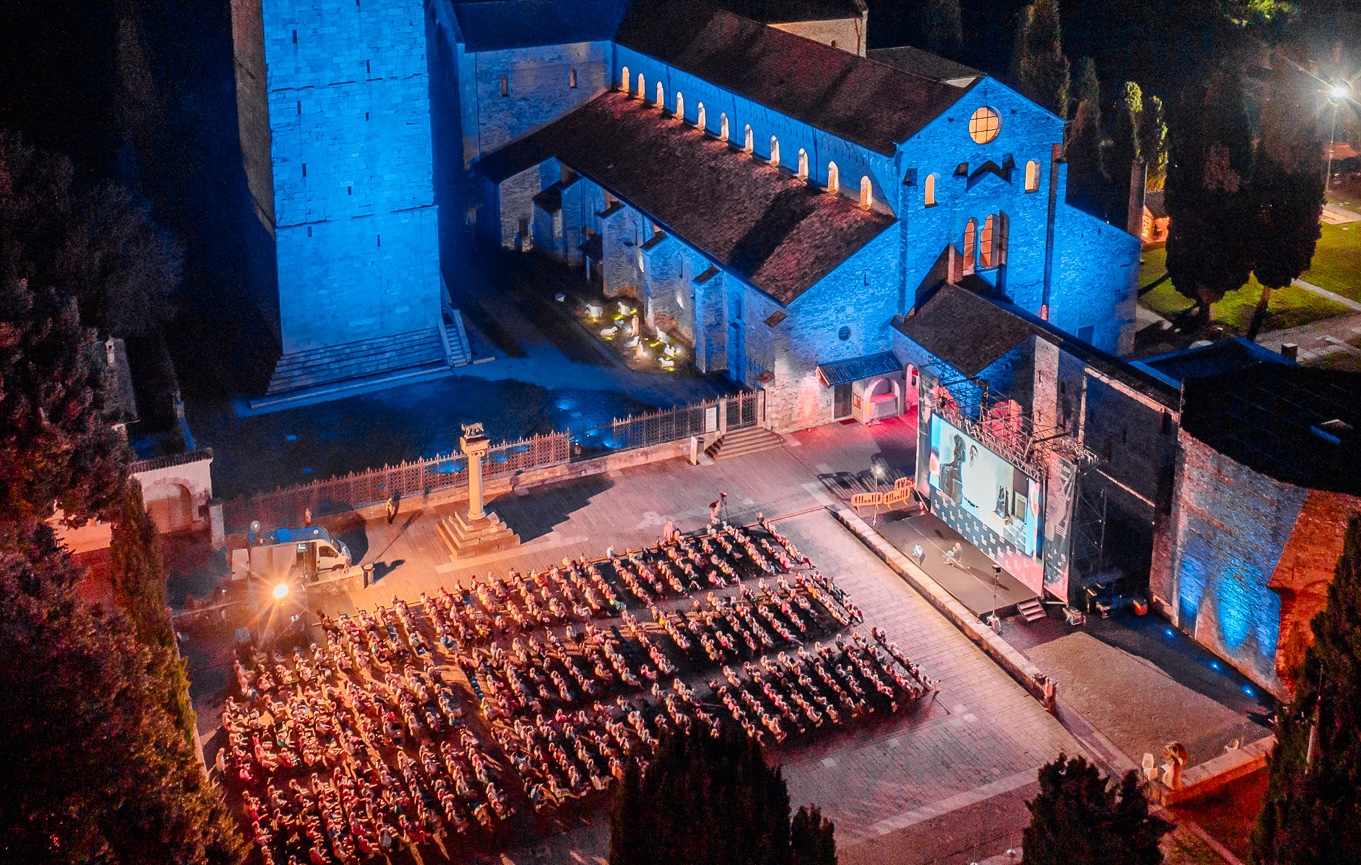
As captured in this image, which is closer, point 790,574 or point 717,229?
point 790,574

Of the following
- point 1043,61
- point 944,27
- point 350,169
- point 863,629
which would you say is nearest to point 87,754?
point 863,629

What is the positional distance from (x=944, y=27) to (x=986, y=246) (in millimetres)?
41349

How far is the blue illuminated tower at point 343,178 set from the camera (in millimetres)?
51812

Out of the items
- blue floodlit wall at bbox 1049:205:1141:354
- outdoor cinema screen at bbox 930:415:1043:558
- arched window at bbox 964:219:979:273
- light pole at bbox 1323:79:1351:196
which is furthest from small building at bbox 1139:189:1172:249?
outdoor cinema screen at bbox 930:415:1043:558

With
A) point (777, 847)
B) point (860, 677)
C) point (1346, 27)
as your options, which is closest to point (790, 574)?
point (860, 677)

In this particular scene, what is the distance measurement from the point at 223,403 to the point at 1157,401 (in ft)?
110

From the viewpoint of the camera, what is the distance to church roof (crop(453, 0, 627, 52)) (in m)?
69.9

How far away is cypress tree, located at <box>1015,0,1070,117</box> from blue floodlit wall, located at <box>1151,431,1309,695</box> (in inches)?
1774

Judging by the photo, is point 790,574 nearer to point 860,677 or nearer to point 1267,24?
point 860,677

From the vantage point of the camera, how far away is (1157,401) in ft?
136

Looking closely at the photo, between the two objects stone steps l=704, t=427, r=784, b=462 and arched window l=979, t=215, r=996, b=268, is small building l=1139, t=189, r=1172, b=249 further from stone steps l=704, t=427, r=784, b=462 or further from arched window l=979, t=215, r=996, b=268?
stone steps l=704, t=427, r=784, b=462

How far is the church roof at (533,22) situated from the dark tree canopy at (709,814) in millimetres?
50429

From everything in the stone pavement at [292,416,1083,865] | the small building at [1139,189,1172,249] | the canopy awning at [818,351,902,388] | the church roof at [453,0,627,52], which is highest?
the church roof at [453,0,627,52]

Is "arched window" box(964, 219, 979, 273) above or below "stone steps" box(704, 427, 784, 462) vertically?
above
